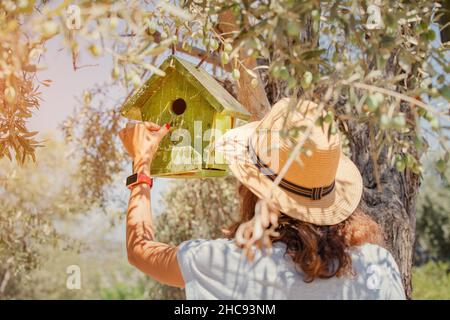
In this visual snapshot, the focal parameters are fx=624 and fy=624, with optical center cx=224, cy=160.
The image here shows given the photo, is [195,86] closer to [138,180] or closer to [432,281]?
[138,180]

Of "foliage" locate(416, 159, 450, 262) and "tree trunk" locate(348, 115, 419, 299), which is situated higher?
"foliage" locate(416, 159, 450, 262)

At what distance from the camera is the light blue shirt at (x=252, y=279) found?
6.40ft

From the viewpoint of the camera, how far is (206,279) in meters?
1.97

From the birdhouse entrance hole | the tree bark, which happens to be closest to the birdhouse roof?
the birdhouse entrance hole

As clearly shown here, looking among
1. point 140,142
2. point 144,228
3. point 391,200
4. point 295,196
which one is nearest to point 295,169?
point 295,196

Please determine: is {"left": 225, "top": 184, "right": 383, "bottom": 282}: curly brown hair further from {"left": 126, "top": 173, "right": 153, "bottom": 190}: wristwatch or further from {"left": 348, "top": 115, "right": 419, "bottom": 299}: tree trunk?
{"left": 348, "top": 115, "right": 419, "bottom": 299}: tree trunk

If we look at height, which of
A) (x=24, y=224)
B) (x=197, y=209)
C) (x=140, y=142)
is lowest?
(x=140, y=142)

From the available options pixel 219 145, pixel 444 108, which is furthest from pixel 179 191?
pixel 444 108

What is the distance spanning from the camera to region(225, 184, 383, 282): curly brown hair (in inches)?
76.7

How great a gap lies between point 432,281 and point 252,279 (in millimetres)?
15569

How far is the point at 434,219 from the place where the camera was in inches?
687

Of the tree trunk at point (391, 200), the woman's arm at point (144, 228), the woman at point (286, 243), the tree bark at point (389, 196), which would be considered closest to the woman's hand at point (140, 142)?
the woman's arm at point (144, 228)

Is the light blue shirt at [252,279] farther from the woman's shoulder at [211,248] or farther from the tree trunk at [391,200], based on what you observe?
the tree trunk at [391,200]

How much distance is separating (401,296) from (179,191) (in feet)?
24.4
